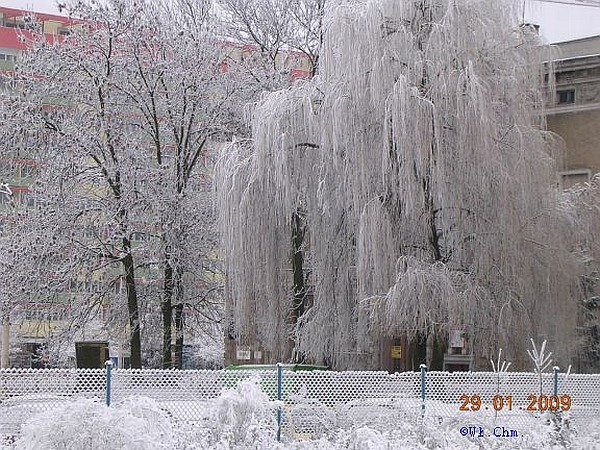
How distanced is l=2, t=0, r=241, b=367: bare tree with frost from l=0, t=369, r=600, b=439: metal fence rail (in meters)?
12.7

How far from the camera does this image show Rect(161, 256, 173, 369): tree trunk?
29438 millimetres

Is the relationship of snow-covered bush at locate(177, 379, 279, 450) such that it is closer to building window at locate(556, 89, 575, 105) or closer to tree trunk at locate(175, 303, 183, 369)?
tree trunk at locate(175, 303, 183, 369)

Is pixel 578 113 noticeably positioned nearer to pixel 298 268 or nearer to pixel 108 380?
pixel 298 268

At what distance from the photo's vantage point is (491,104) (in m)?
22.4

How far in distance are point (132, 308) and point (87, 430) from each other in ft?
51.2

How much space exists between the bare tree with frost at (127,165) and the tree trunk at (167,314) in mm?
44

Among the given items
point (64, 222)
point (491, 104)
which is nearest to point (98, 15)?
point (64, 222)

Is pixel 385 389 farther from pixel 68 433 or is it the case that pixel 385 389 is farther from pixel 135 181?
pixel 135 181

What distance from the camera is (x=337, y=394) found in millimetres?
16672

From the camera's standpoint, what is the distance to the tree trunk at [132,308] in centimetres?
2892

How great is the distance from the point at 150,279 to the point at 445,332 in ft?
37.5

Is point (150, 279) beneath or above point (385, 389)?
above

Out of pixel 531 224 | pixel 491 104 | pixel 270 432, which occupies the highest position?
pixel 491 104

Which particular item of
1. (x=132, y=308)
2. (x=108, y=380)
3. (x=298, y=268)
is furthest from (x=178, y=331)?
(x=108, y=380)
